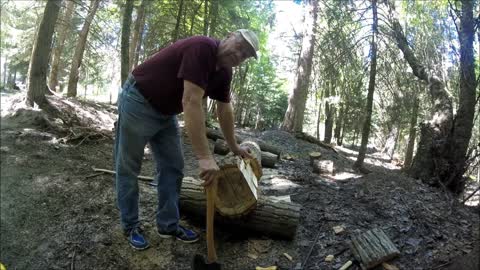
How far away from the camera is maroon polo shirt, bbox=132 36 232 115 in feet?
Result: 9.02

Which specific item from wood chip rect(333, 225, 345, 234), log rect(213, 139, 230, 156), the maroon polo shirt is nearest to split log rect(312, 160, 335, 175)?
log rect(213, 139, 230, 156)

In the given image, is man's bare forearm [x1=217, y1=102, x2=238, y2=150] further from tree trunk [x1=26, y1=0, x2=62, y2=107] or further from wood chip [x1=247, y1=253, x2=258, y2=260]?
tree trunk [x1=26, y1=0, x2=62, y2=107]

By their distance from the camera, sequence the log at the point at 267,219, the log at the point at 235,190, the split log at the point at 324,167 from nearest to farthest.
→ the log at the point at 235,190, the log at the point at 267,219, the split log at the point at 324,167

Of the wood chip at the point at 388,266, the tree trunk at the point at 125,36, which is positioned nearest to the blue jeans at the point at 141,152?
the wood chip at the point at 388,266

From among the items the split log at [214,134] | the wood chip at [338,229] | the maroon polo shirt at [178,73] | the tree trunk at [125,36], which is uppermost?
the tree trunk at [125,36]

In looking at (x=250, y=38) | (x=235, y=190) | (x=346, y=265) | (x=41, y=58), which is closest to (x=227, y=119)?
(x=235, y=190)

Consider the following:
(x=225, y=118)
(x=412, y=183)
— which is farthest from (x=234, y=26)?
(x=225, y=118)

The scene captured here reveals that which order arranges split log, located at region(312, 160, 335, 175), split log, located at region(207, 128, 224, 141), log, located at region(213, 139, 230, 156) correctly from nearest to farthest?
1. split log, located at region(312, 160, 335, 175)
2. log, located at region(213, 139, 230, 156)
3. split log, located at region(207, 128, 224, 141)

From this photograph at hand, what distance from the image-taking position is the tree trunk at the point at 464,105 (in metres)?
5.81

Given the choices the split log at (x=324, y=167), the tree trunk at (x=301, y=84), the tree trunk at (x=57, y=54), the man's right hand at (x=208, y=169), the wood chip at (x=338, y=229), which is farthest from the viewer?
the tree trunk at (x=57, y=54)

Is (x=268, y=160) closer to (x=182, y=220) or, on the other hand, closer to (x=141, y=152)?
(x=182, y=220)

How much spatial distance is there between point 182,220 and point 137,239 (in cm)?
69

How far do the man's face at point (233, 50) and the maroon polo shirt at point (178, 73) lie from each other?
0.06 meters

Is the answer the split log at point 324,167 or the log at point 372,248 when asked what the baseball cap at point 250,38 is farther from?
the split log at point 324,167
